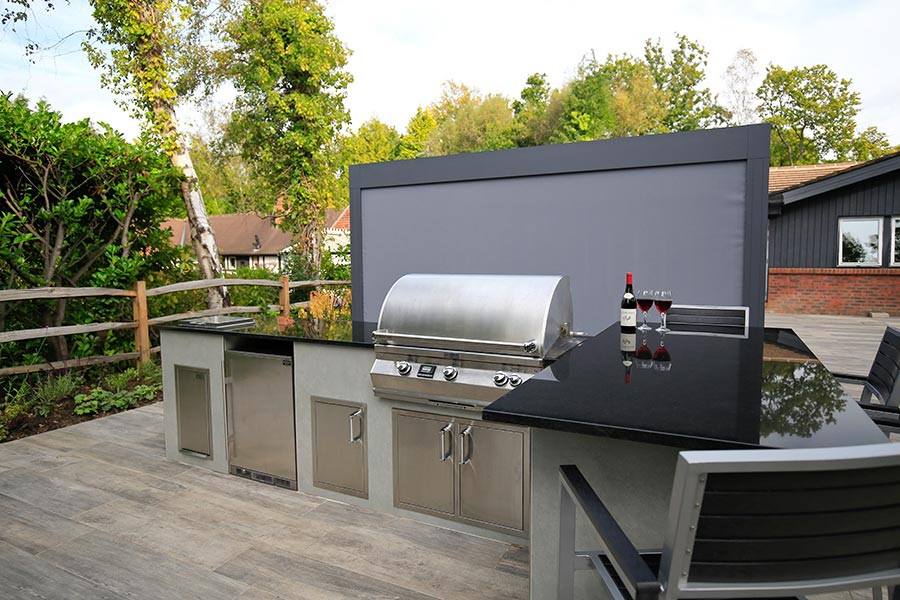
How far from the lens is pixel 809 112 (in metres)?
23.7

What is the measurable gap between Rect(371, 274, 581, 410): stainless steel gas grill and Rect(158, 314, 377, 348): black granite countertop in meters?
0.25

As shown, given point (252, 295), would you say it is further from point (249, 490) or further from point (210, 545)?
point (210, 545)

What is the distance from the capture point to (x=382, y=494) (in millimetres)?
3129

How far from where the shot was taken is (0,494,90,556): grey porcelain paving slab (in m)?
2.83

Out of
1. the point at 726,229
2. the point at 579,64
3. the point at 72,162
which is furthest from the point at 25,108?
the point at 579,64

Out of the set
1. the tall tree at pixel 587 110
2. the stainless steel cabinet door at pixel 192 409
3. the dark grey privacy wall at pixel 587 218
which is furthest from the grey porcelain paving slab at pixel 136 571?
the tall tree at pixel 587 110

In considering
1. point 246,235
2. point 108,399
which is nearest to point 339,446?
point 108,399

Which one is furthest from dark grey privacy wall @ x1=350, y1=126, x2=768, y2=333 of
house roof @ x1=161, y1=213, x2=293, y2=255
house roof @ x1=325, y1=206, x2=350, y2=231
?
house roof @ x1=161, y1=213, x2=293, y2=255

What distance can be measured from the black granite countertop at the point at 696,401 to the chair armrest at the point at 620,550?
15 cm

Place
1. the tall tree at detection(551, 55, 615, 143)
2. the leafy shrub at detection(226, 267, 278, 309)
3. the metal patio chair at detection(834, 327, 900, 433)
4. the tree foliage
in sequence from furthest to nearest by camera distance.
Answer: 1. the tall tree at detection(551, 55, 615, 143)
2. the leafy shrub at detection(226, 267, 278, 309)
3. the tree foliage
4. the metal patio chair at detection(834, 327, 900, 433)

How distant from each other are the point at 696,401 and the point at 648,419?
23 cm

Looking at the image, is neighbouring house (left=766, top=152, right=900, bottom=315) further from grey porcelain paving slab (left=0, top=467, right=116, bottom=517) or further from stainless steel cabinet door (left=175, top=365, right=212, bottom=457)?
grey porcelain paving slab (left=0, top=467, right=116, bottom=517)

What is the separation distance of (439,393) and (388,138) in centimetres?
2916

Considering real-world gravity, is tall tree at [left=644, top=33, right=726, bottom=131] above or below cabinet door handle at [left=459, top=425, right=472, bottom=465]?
above
